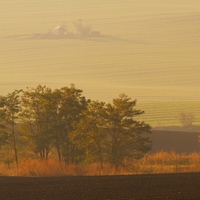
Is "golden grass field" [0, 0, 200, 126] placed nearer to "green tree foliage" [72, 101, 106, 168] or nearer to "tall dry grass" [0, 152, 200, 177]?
"tall dry grass" [0, 152, 200, 177]

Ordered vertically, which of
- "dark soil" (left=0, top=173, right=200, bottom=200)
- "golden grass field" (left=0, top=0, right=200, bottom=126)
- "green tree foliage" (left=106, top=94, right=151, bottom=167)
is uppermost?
"golden grass field" (left=0, top=0, right=200, bottom=126)

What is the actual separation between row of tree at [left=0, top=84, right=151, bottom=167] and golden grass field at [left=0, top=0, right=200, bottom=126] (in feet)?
187

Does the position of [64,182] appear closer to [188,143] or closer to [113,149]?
[113,149]

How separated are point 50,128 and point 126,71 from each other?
106 m

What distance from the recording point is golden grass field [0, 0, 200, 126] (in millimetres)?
125750

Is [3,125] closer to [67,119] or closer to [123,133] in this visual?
[67,119]

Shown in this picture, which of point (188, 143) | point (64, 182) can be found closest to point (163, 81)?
point (188, 143)

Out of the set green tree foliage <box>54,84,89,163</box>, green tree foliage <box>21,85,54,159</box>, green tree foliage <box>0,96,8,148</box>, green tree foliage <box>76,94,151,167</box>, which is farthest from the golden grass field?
green tree foliage <box>76,94,151,167</box>

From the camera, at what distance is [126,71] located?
147125 mm

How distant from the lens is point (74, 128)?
40.8m

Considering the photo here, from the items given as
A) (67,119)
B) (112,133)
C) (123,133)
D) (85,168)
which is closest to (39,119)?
(67,119)

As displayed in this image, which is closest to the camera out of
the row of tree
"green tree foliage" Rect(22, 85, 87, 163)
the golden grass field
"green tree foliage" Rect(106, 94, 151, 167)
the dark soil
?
the dark soil

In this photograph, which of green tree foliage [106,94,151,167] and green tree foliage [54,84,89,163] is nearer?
green tree foliage [106,94,151,167]

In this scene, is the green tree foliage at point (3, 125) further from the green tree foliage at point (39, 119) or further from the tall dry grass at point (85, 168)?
the tall dry grass at point (85, 168)
